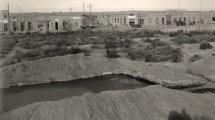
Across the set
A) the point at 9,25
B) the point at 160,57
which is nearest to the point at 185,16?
the point at 9,25

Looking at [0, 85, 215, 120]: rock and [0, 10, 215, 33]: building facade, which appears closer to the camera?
[0, 85, 215, 120]: rock

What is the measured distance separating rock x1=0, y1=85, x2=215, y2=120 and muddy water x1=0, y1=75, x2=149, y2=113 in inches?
186

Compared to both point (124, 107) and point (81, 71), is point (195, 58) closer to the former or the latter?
point (81, 71)

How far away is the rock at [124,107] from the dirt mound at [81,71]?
528cm

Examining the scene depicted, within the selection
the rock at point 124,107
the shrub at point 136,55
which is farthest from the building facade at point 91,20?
the rock at point 124,107

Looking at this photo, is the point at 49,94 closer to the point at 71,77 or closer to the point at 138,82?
the point at 71,77

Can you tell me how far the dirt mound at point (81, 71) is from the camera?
2097 cm

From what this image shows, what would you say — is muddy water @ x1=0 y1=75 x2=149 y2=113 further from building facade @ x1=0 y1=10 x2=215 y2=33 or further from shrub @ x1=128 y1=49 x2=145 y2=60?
building facade @ x1=0 y1=10 x2=215 y2=33

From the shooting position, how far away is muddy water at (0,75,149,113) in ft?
60.5

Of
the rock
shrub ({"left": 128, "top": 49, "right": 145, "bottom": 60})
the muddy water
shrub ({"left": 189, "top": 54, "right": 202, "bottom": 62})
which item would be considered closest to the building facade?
shrub ({"left": 128, "top": 49, "right": 145, "bottom": 60})

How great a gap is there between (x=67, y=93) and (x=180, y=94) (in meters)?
7.59

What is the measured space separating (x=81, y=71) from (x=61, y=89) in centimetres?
360

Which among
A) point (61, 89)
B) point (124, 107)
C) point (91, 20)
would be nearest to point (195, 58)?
point (61, 89)

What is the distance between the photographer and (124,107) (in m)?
13.6
